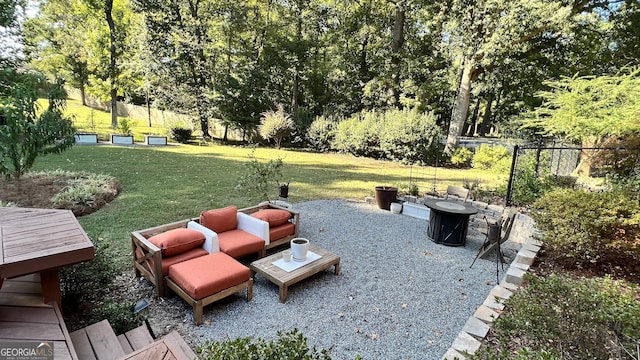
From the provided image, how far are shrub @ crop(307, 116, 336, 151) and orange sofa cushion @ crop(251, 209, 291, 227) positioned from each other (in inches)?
467

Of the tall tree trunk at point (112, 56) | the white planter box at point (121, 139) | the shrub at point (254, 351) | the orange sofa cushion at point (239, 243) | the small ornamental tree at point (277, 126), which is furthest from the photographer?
the tall tree trunk at point (112, 56)

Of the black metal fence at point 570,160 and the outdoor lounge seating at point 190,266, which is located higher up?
the black metal fence at point 570,160

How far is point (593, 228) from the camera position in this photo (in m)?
3.90

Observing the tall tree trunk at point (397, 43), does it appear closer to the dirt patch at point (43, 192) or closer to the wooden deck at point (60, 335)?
the dirt patch at point (43, 192)

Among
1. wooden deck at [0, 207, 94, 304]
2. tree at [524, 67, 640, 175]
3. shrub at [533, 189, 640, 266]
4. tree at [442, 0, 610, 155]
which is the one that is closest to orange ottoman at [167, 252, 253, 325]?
wooden deck at [0, 207, 94, 304]

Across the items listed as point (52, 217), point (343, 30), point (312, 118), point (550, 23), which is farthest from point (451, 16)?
point (52, 217)

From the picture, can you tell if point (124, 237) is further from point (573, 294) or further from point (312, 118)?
point (312, 118)

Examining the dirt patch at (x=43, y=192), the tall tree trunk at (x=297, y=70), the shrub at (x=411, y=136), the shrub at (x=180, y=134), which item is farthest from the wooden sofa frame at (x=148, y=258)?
the tall tree trunk at (x=297, y=70)

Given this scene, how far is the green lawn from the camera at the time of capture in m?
5.48

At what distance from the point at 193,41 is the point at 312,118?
7938 millimetres

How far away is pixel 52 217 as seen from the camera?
8.49 ft

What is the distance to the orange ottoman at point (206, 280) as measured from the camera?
3.00 metres

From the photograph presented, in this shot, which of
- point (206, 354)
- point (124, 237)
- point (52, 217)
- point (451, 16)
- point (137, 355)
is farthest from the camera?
point (451, 16)

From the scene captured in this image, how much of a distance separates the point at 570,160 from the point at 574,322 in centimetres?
825
